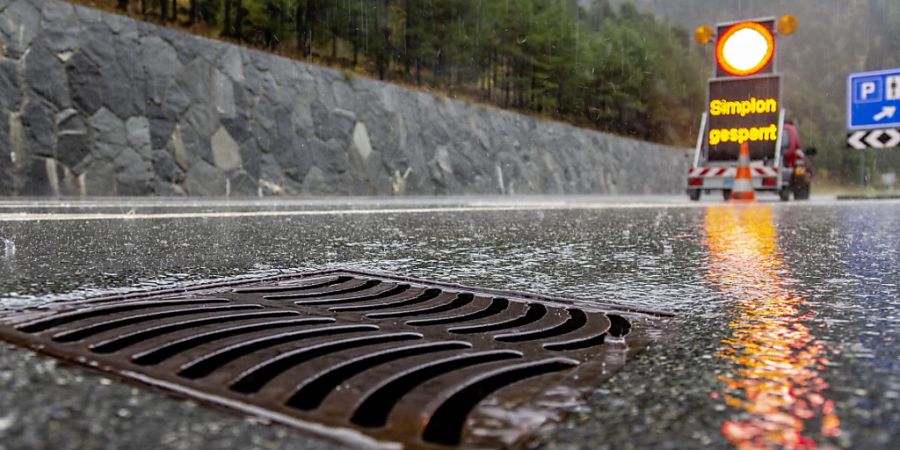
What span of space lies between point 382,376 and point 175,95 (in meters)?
11.0

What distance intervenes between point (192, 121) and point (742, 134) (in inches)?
398

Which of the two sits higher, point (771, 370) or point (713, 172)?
point (713, 172)

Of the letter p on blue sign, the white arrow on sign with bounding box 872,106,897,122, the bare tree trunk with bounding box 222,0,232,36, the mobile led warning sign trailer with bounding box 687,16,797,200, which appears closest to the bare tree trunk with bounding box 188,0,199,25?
the bare tree trunk with bounding box 222,0,232,36

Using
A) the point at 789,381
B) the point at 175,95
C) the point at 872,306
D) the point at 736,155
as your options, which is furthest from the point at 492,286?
the point at 736,155

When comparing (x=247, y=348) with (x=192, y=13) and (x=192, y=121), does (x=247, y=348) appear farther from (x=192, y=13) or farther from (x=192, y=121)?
(x=192, y=13)

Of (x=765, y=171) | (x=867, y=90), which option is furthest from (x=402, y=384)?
(x=867, y=90)

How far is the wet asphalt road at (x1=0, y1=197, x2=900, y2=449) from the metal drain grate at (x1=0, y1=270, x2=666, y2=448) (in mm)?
66

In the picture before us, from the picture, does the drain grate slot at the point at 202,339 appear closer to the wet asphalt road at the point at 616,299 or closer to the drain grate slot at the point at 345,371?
the wet asphalt road at the point at 616,299

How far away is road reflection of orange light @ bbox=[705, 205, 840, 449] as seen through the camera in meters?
0.86

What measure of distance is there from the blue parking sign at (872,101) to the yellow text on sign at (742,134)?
15.0 meters

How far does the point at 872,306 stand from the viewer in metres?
1.78

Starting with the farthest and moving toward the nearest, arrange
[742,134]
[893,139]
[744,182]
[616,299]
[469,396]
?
[893,139] → [742,134] → [744,182] → [616,299] → [469,396]

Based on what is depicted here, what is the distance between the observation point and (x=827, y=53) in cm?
10106

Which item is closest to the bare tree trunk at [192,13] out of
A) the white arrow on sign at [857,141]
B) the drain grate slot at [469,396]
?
the drain grate slot at [469,396]
